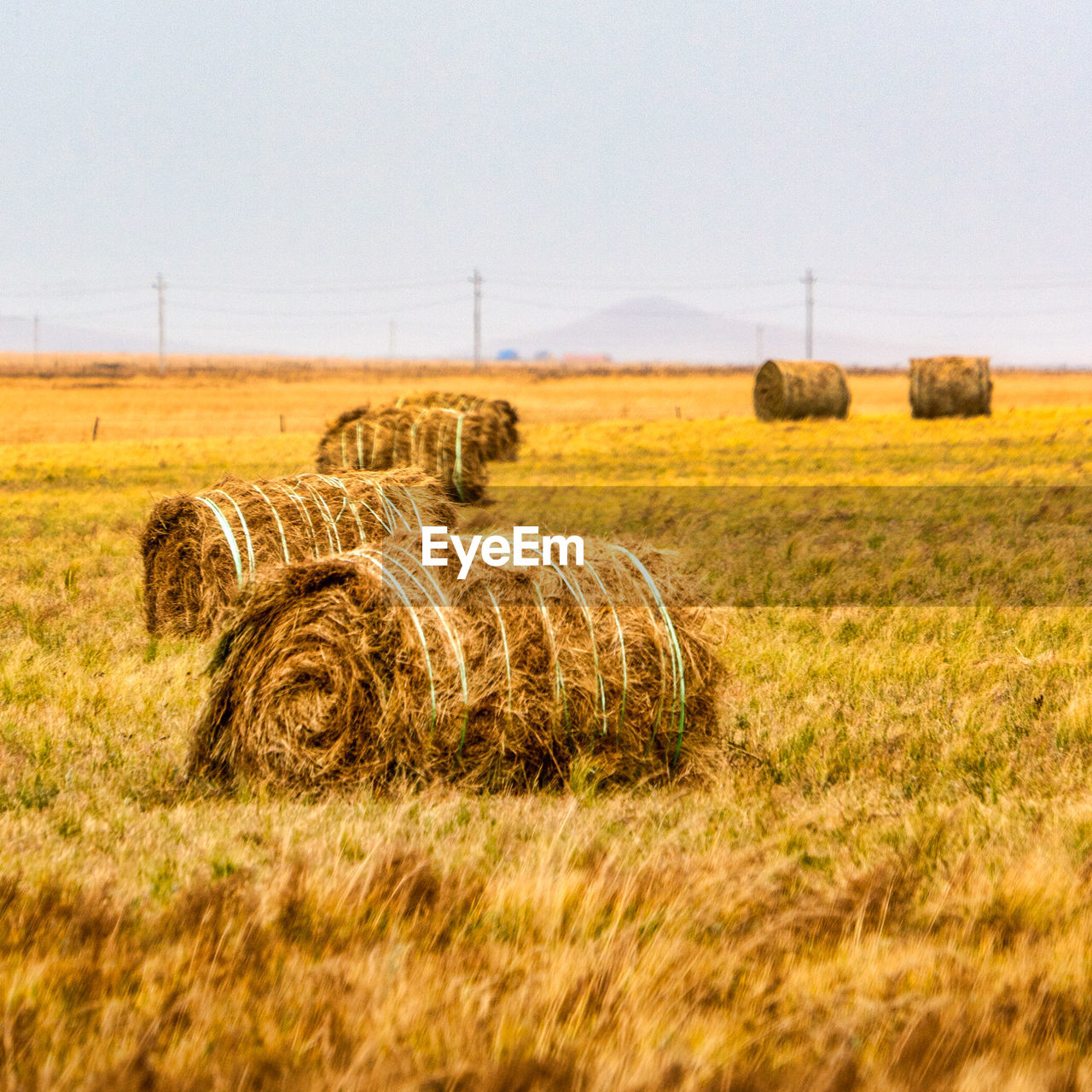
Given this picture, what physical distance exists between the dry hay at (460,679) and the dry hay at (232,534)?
358cm

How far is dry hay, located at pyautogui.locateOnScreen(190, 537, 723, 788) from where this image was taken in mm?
5848

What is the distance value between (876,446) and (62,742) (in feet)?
80.0

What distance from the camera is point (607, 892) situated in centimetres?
440

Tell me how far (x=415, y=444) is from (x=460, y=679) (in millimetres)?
16255

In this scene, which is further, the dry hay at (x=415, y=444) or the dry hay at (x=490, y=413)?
the dry hay at (x=490, y=413)

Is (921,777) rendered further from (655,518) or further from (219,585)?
(655,518)

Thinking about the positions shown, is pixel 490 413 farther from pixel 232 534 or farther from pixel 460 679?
pixel 460 679

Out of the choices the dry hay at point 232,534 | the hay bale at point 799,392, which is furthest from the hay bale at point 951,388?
the dry hay at point 232,534

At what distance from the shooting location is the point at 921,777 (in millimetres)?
6082

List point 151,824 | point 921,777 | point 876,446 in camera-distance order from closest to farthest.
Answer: point 151,824, point 921,777, point 876,446

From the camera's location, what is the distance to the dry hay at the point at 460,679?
5.85m

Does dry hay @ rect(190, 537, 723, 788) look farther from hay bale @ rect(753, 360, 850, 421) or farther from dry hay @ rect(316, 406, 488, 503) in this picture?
hay bale @ rect(753, 360, 850, 421)

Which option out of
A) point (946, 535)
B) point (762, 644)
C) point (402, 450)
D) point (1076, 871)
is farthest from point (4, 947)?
point (402, 450)

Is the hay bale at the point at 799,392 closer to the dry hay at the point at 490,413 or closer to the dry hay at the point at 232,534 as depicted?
the dry hay at the point at 490,413
